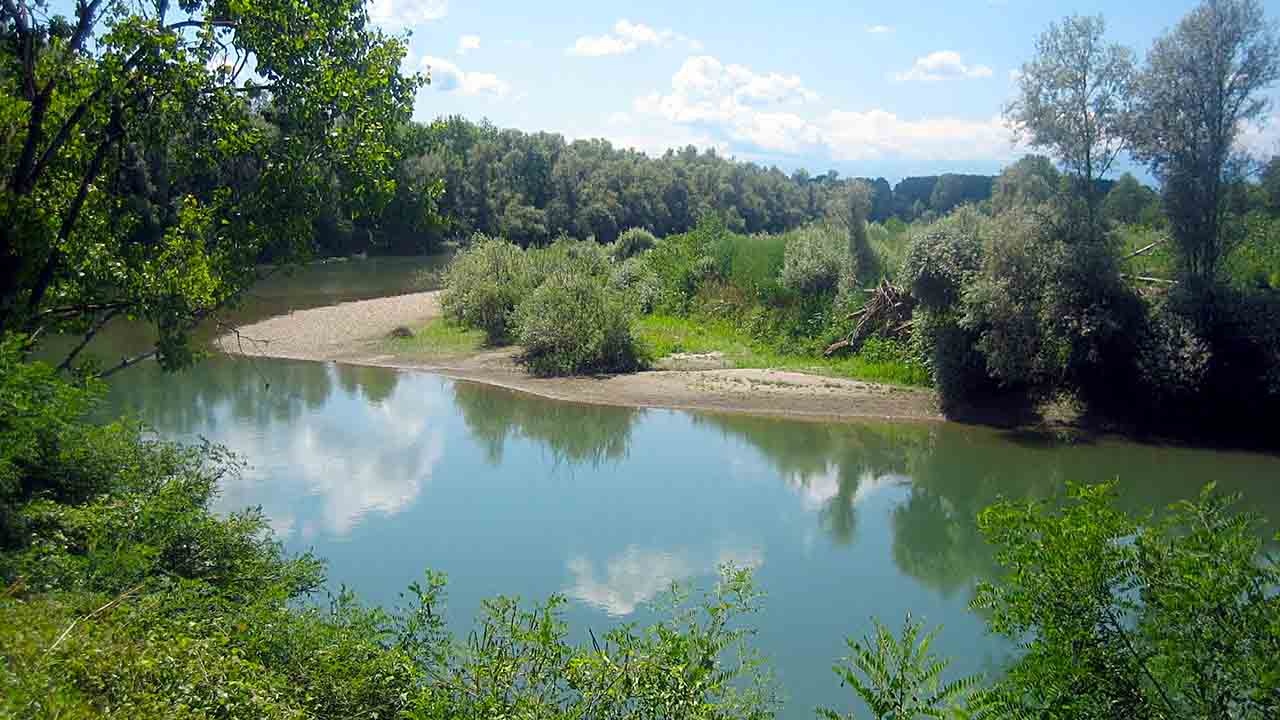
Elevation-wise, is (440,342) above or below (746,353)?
above

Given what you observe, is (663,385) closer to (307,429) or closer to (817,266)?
(817,266)

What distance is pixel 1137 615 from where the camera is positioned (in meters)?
5.21

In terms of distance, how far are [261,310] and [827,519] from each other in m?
23.8

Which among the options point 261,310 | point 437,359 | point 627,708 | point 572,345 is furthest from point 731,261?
point 627,708

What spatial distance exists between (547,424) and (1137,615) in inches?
621

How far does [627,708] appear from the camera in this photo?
5652 mm

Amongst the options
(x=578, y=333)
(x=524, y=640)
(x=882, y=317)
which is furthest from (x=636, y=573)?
(x=882, y=317)

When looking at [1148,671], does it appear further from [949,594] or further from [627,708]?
[949,594]

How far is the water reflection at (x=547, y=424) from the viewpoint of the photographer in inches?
725

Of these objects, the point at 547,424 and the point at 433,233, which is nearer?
the point at 433,233

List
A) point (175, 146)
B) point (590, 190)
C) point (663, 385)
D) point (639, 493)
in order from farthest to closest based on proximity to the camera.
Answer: point (590, 190), point (663, 385), point (639, 493), point (175, 146)

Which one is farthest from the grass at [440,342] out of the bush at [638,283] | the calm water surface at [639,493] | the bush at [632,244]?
the bush at [632,244]

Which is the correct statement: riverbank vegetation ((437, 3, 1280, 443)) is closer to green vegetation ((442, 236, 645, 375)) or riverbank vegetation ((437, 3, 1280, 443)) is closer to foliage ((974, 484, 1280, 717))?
green vegetation ((442, 236, 645, 375))

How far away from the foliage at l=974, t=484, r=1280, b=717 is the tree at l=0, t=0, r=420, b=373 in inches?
246
